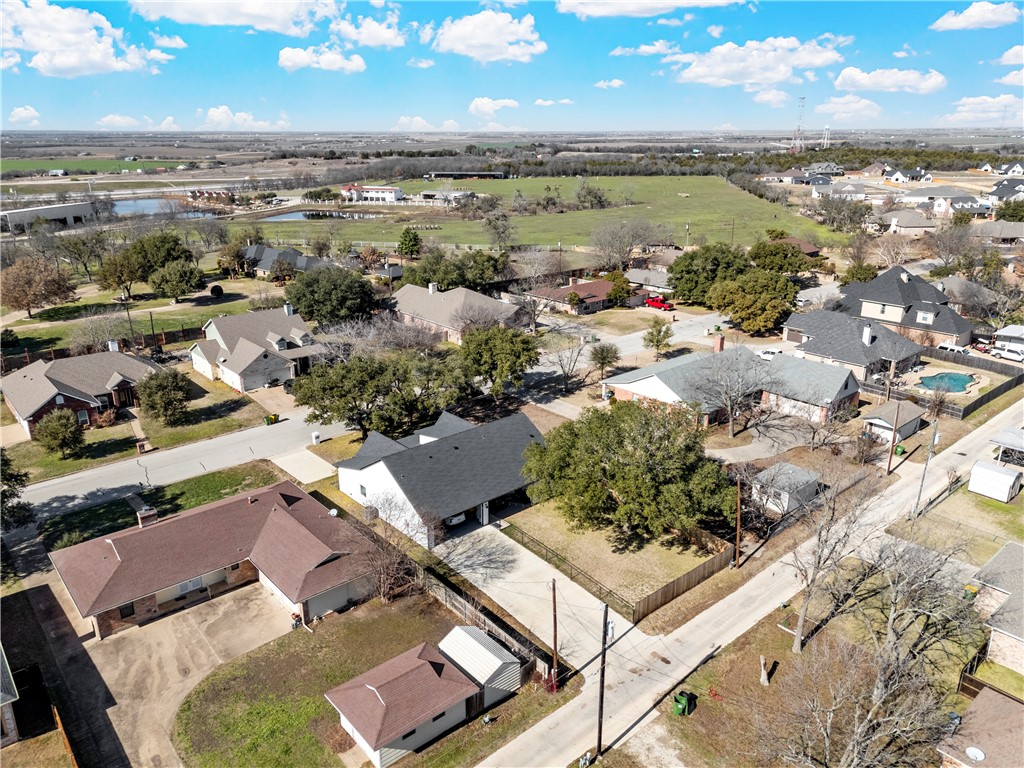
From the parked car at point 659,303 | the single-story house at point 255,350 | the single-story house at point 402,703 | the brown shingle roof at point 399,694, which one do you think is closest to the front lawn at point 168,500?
the single-story house at point 255,350

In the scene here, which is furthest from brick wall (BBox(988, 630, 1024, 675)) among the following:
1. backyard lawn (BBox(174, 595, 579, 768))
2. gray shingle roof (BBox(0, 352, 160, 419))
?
gray shingle roof (BBox(0, 352, 160, 419))

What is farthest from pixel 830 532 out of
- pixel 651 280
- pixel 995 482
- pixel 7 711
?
pixel 651 280

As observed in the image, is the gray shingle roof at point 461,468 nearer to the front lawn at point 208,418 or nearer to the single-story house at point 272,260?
the front lawn at point 208,418

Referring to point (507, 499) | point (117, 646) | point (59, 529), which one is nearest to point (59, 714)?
point (117, 646)

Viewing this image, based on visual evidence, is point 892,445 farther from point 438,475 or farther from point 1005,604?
point 438,475

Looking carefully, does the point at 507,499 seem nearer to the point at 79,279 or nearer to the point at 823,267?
the point at 823,267
